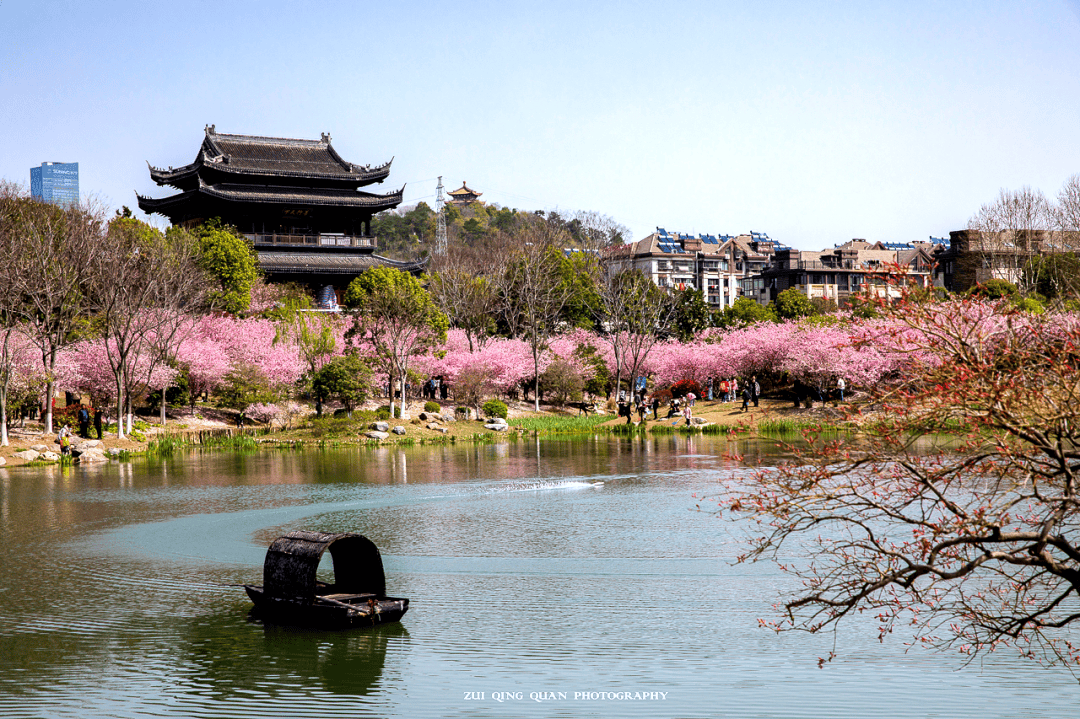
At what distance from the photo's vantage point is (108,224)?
49.0 m

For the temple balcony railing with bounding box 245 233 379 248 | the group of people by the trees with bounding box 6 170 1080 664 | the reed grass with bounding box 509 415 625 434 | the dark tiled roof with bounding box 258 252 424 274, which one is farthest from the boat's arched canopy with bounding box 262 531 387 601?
the temple balcony railing with bounding box 245 233 379 248

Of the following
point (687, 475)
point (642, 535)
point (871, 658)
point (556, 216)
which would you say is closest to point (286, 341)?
point (687, 475)

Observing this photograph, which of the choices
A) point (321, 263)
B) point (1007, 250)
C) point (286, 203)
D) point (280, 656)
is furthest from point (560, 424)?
point (1007, 250)

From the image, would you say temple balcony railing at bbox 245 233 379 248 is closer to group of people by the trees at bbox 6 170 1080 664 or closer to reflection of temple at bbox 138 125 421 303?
reflection of temple at bbox 138 125 421 303

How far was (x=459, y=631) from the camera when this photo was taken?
12531mm

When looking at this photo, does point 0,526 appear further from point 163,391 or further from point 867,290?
point 163,391

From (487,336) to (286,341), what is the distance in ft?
47.5

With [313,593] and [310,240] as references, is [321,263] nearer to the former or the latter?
[310,240]

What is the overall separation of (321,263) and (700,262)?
7044 cm

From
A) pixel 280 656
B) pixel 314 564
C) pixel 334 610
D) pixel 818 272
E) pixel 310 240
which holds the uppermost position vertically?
pixel 818 272

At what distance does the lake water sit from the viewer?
10.1 m

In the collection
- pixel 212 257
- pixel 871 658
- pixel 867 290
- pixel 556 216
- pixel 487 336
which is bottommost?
pixel 871 658

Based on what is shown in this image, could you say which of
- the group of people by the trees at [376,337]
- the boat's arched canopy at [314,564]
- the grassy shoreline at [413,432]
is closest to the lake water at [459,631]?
the boat's arched canopy at [314,564]

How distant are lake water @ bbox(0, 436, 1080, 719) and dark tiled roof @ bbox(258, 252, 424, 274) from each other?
33932 millimetres
